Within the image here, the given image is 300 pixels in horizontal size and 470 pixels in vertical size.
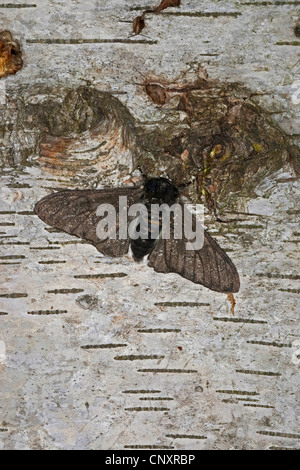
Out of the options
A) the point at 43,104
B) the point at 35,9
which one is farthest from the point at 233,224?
the point at 35,9

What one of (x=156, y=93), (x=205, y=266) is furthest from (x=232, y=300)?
(x=156, y=93)

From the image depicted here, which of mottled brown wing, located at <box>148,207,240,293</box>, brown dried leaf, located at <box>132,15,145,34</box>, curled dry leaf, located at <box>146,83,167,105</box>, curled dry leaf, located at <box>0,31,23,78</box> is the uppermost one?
brown dried leaf, located at <box>132,15,145,34</box>

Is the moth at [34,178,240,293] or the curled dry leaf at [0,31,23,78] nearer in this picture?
the curled dry leaf at [0,31,23,78]

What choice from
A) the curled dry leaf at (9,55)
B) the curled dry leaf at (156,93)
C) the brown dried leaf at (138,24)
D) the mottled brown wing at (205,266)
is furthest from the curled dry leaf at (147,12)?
the mottled brown wing at (205,266)

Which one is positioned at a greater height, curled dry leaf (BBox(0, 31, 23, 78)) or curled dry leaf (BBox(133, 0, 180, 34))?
curled dry leaf (BBox(133, 0, 180, 34))

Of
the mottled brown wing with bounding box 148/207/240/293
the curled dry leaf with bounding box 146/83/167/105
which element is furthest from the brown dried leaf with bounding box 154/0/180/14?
the mottled brown wing with bounding box 148/207/240/293

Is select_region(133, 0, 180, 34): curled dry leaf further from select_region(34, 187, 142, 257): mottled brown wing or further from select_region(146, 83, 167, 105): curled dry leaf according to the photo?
select_region(34, 187, 142, 257): mottled brown wing
